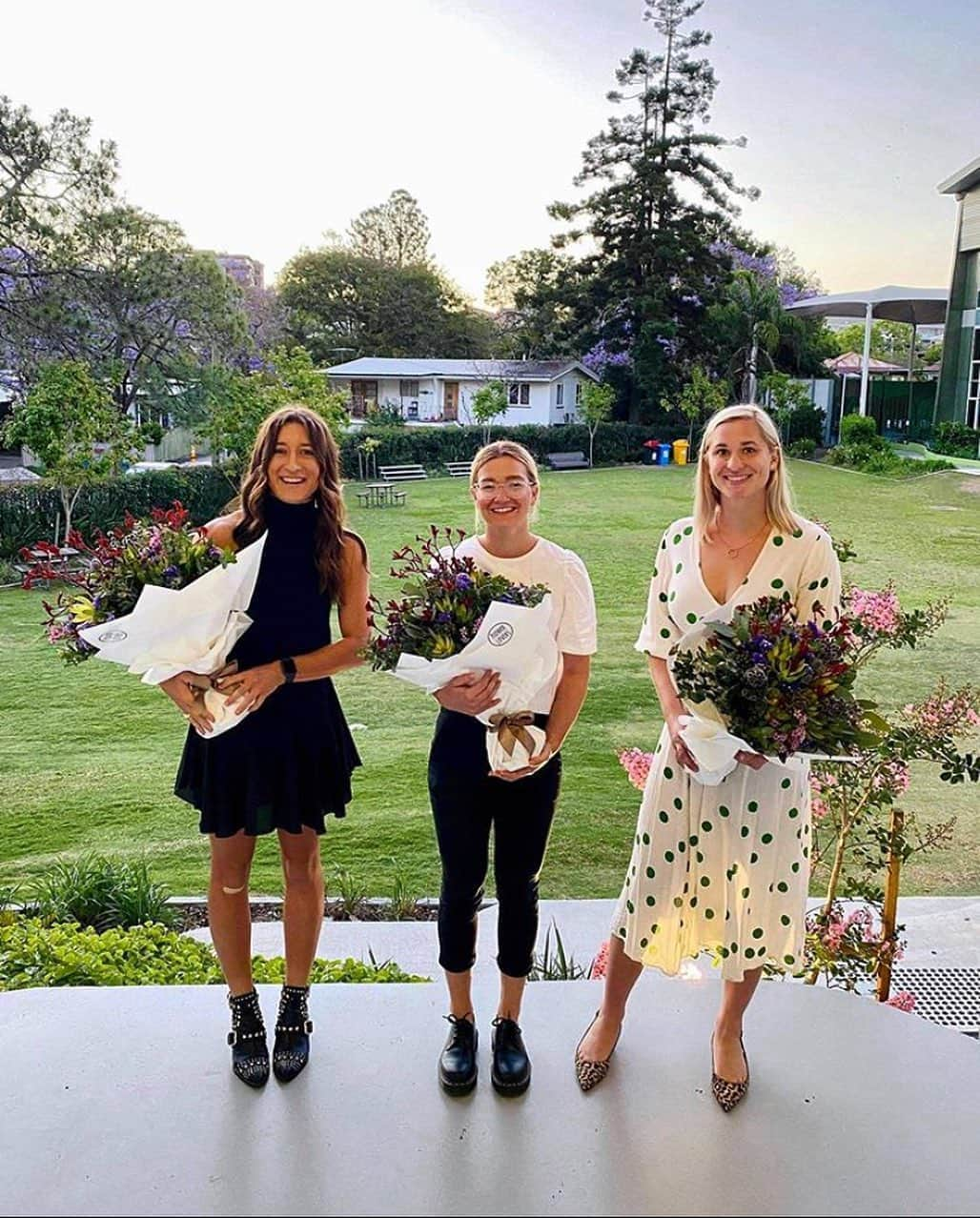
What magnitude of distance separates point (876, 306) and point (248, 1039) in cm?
1707

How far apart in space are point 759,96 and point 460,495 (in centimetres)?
764

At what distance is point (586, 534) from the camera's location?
10.8 meters

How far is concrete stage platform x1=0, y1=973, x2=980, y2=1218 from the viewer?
1.38m

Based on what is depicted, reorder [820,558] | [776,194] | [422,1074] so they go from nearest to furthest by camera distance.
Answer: [820,558]
[422,1074]
[776,194]

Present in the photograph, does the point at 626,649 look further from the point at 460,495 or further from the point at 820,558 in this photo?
the point at 460,495

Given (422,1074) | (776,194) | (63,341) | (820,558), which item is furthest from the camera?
(63,341)

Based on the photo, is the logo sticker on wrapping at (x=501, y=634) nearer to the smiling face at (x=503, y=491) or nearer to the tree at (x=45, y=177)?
the smiling face at (x=503, y=491)

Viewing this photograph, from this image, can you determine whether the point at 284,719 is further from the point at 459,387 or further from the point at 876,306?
the point at 459,387

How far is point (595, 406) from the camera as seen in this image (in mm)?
17094

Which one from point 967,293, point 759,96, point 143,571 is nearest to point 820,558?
point 143,571

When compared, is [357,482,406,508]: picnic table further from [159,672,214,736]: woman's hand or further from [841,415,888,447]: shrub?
[159,672,214,736]: woman's hand

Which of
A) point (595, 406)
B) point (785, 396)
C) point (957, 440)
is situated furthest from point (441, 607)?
point (595, 406)

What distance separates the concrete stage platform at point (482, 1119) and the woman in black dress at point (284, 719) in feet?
0.47

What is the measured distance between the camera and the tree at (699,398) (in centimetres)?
1681
